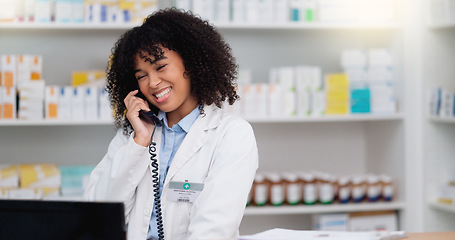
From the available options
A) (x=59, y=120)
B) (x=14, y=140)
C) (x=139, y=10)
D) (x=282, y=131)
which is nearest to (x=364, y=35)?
(x=282, y=131)

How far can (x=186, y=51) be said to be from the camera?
1.94 metres

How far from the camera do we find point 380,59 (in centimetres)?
356

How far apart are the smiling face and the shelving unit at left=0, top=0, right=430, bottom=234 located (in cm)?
152

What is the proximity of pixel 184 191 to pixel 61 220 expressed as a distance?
0.64 m

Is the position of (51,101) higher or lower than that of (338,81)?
lower

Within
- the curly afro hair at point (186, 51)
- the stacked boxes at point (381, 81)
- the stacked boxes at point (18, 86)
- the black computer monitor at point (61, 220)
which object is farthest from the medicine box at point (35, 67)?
the black computer monitor at point (61, 220)

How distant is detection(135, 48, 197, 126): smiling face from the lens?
6.11ft

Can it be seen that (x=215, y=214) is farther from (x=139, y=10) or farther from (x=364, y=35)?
(x=364, y=35)

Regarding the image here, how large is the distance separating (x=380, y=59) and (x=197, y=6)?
1231mm

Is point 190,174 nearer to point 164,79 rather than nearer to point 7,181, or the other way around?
point 164,79

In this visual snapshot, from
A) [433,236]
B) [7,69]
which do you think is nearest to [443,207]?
[433,236]

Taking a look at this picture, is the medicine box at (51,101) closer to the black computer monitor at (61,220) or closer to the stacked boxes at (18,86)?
the stacked boxes at (18,86)

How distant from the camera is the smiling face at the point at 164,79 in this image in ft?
6.11

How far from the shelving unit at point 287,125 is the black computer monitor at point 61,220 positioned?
2.11 metres
